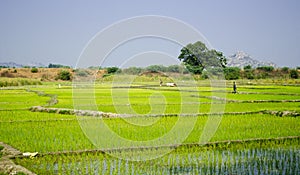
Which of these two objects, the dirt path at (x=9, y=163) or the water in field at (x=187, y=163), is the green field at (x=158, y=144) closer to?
the water in field at (x=187, y=163)

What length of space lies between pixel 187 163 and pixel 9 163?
2.82 meters

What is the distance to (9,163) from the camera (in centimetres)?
600

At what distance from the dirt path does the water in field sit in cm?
27

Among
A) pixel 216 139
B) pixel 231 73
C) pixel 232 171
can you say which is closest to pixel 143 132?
pixel 216 139

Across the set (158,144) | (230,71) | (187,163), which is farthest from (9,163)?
(230,71)

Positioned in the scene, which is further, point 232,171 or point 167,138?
point 167,138

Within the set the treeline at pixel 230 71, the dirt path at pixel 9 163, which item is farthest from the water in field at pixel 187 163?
the treeline at pixel 230 71

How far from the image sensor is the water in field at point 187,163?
584 centimetres

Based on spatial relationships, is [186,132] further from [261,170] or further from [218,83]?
[218,83]

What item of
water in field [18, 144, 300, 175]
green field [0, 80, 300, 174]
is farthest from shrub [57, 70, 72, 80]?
water in field [18, 144, 300, 175]

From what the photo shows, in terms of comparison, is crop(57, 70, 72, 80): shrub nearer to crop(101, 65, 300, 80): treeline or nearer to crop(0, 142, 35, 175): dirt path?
crop(101, 65, 300, 80): treeline

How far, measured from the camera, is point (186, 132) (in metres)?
9.03

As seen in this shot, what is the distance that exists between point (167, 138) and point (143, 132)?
2.70 feet

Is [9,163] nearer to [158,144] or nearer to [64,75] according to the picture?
[158,144]
